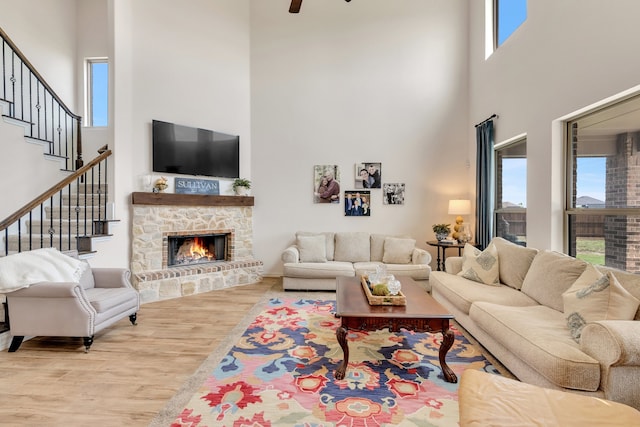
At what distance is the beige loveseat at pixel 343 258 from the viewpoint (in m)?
5.00

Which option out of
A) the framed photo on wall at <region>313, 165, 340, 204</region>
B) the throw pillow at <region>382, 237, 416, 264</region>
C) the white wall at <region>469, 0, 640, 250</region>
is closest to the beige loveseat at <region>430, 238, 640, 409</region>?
the white wall at <region>469, 0, 640, 250</region>

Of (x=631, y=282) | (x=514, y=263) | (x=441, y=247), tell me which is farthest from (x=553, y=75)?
(x=441, y=247)

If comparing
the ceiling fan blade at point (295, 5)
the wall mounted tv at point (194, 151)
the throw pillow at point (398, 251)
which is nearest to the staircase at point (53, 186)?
the wall mounted tv at point (194, 151)

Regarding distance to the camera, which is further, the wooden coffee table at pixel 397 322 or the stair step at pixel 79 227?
the stair step at pixel 79 227

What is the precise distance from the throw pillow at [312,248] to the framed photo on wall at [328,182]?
82 cm

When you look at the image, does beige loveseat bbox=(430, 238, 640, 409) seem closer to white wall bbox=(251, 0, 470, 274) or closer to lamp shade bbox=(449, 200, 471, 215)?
lamp shade bbox=(449, 200, 471, 215)

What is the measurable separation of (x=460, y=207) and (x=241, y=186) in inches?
145

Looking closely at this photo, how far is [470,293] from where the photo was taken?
131 inches

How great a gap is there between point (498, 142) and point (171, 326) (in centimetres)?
499

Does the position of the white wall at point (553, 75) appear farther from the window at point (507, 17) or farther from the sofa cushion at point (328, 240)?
the sofa cushion at point (328, 240)

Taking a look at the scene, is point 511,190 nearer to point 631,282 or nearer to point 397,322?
point 631,282

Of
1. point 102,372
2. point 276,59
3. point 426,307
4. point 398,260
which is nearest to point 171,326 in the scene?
point 102,372

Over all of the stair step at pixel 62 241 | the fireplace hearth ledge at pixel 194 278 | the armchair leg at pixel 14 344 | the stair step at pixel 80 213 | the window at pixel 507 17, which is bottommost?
the armchair leg at pixel 14 344

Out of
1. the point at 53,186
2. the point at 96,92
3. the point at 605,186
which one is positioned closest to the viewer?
the point at 605,186
